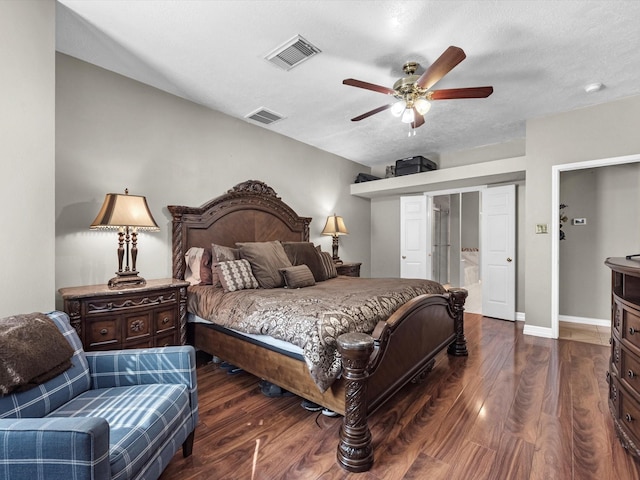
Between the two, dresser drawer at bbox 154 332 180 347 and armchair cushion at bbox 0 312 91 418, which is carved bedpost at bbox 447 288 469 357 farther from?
armchair cushion at bbox 0 312 91 418

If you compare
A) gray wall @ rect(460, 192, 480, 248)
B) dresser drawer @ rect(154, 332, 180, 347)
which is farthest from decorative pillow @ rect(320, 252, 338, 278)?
gray wall @ rect(460, 192, 480, 248)

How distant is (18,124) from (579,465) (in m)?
3.61

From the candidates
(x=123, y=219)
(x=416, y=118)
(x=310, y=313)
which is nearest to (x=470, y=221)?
(x=416, y=118)

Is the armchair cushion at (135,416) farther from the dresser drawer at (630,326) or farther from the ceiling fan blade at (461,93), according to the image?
the ceiling fan blade at (461,93)

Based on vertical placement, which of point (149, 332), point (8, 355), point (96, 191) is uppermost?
point (96, 191)

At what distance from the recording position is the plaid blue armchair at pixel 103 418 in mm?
912

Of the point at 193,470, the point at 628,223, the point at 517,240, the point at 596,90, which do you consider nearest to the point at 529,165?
the point at 596,90

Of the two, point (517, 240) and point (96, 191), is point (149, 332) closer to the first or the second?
point (96, 191)

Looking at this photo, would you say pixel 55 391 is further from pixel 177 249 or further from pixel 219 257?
pixel 177 249

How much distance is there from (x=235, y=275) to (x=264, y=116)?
80.3 inches

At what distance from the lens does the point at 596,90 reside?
3023 millimetres

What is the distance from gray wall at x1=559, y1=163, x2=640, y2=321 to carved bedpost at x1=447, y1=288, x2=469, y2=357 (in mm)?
2530

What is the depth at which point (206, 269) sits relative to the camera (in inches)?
119

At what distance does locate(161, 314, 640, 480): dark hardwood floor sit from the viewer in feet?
5.04
